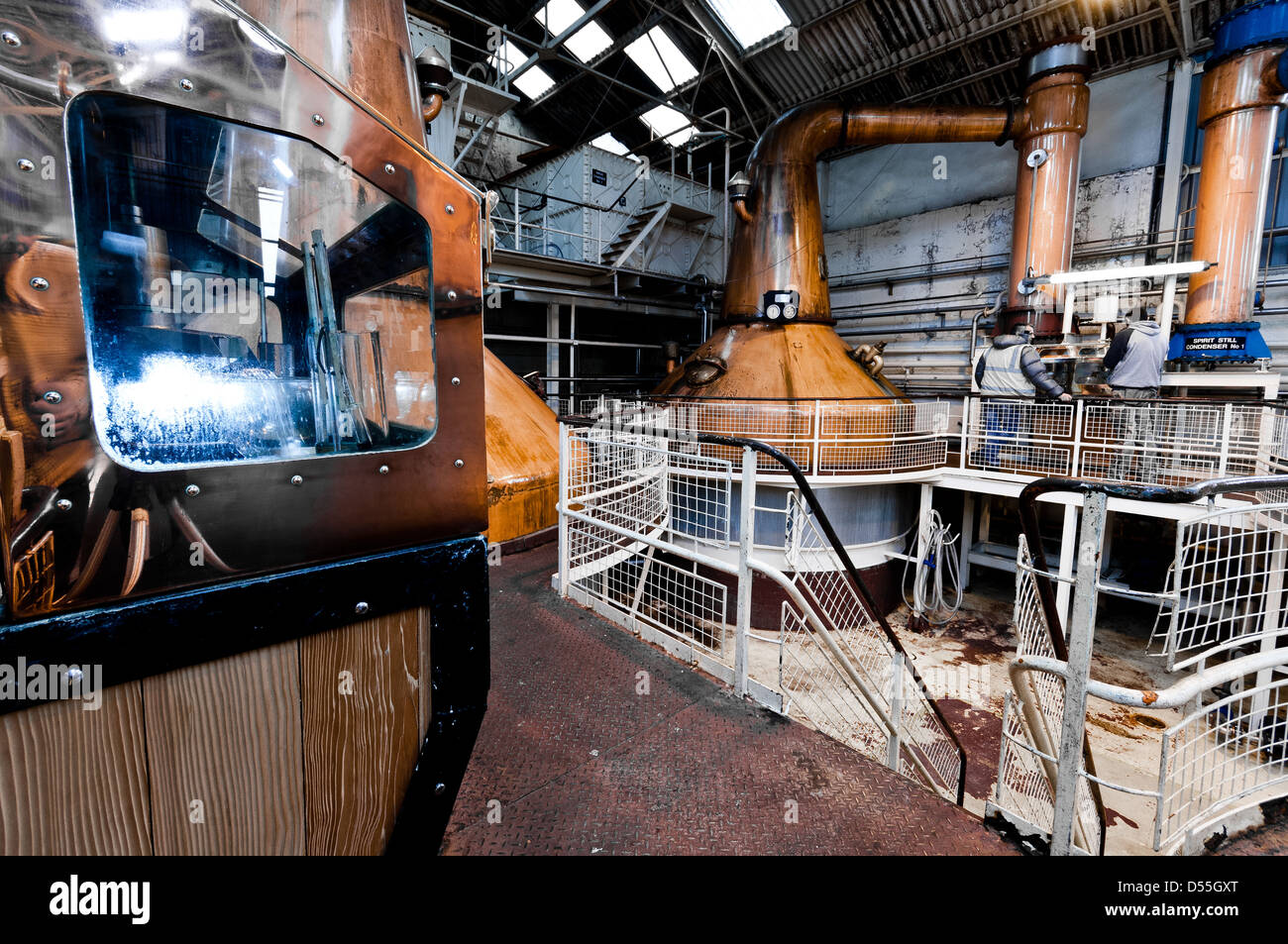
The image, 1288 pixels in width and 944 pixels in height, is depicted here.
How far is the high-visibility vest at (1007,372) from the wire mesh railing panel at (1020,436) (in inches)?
7.7

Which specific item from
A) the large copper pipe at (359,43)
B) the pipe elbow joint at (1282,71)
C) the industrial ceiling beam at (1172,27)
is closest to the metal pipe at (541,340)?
the large copper pipe at (359,43)

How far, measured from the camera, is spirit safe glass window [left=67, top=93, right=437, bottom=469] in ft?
2.77

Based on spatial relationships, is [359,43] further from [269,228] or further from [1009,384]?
[1009,384]

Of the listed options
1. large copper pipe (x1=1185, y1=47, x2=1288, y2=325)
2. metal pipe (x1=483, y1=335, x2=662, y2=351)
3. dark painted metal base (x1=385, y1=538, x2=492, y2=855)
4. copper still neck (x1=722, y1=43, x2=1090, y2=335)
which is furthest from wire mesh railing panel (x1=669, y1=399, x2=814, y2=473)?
dark painted metal base (x1=385, y1=538, x2=492, y2=855)

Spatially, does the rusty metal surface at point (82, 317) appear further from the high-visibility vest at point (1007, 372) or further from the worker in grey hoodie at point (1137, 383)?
the high-visibility vest at point (1007, 372)

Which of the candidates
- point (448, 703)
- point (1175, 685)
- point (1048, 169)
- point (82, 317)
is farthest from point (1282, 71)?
point (82, 317)

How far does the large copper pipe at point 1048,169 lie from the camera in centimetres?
787

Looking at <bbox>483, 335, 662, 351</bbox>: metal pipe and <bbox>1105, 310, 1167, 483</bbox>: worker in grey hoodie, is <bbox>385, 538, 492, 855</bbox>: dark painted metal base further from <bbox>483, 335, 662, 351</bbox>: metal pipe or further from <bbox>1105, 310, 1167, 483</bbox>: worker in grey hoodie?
<bbox>483, 335, 662, 351</bbox>: metal pipe

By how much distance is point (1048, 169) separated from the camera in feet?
26.3

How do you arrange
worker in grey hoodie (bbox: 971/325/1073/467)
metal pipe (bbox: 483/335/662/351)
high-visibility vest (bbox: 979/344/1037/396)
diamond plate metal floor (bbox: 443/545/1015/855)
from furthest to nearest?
1. metal pipe (bbox: 483/335/662/351)
2. high-visibility vest (bbox: 979/344/1037/396)
3. worker in grey hoodie (bbox: 971/325/1073/467)
4. diamond plate metal floor (bbox: 443/545/1015/855)

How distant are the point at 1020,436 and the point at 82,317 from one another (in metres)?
8.58

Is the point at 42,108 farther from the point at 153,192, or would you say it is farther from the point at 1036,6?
the point at 1036,6

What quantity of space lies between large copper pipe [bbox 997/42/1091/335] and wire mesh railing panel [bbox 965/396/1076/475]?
1.43 m

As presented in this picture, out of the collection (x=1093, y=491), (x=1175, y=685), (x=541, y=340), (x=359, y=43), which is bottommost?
(x=1175, y=685)
